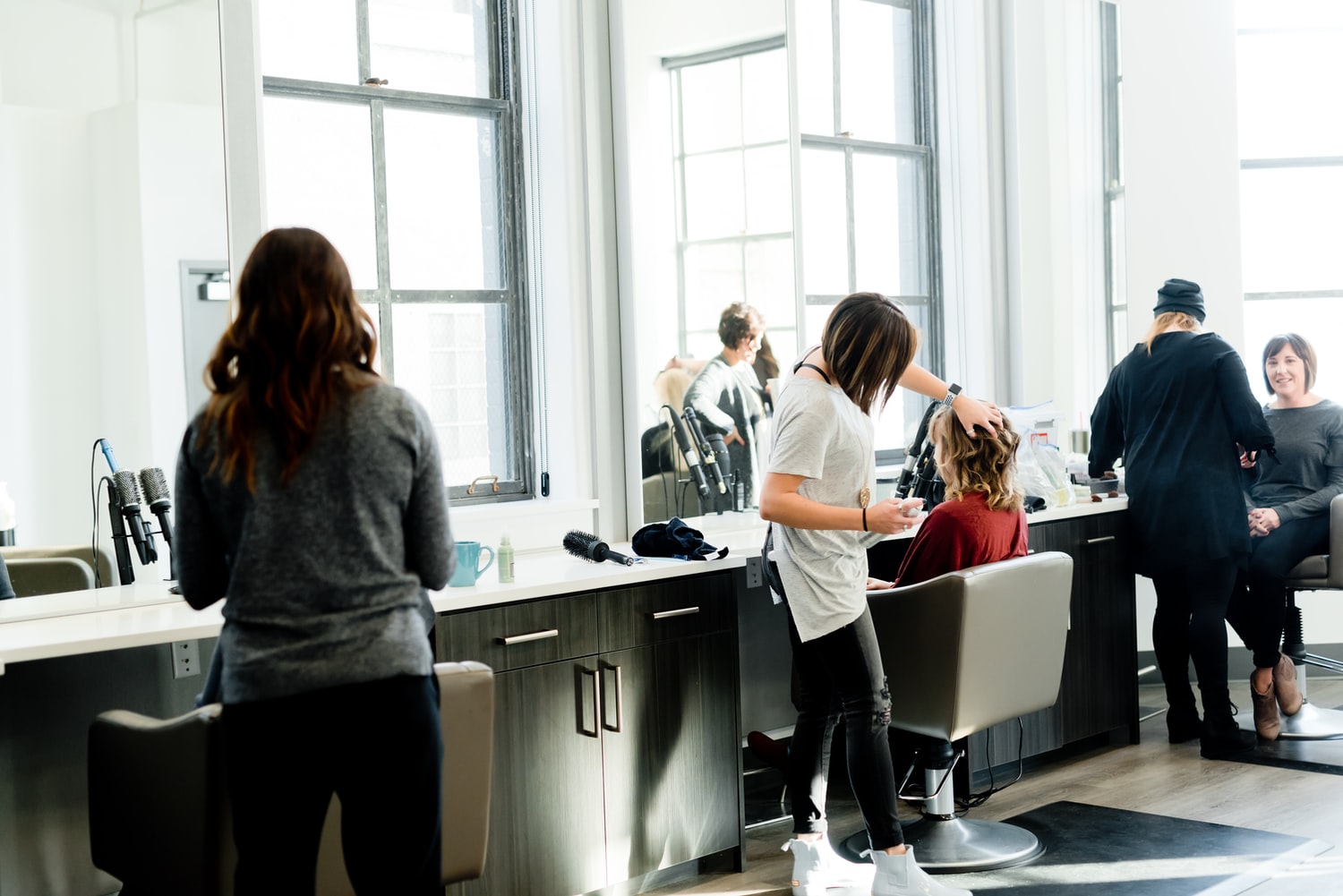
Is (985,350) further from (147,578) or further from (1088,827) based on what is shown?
(147,578)

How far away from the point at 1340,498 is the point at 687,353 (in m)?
2.23

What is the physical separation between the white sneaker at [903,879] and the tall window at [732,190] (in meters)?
1.66

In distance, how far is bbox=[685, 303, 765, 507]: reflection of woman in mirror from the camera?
403 centimetres

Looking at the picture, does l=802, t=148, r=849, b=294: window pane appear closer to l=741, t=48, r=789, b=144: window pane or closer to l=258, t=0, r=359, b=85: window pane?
l=741, t=48, r=789, b=144: window pane

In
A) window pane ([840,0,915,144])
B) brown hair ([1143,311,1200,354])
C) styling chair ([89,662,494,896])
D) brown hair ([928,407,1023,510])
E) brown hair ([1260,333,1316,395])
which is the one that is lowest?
styling chair ([89,662,494,896])

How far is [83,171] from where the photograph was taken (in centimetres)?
276

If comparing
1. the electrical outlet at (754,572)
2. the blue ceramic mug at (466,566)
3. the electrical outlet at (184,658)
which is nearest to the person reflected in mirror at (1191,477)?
the electrical outlet at (754,572)

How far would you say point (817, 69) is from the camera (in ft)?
16.6

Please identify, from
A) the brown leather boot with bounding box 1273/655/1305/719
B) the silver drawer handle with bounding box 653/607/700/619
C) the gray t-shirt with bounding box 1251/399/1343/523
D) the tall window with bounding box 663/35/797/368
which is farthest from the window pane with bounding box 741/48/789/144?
the brown leather boot with bounding box 1273/655/1305/719

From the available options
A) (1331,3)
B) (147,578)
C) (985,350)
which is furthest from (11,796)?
(1331,3)

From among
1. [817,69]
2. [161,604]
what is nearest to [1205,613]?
[817,69]

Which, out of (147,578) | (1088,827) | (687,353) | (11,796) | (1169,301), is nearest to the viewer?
(11,796)

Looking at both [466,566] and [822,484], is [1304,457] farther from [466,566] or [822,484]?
[466,566]

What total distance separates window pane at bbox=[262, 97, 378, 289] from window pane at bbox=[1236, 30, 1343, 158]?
385 cm
